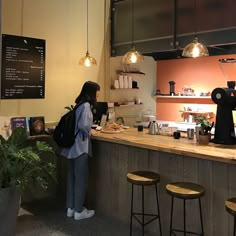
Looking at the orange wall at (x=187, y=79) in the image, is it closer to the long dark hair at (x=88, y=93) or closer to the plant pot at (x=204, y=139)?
the plant pot at (x=204, y=139)

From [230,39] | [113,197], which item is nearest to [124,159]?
[113,197]

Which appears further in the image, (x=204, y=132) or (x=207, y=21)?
(x=207, y=21)

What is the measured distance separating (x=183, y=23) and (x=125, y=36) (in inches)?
43.4

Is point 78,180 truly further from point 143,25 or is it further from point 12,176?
point 143,25

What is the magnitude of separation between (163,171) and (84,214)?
1.13 metres

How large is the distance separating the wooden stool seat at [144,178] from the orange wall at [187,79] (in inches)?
116

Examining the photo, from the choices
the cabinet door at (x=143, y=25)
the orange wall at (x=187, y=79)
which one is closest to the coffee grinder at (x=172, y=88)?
the orange wall at (x=187, y=79)

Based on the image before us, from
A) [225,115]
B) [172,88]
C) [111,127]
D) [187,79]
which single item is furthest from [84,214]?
[187,79]

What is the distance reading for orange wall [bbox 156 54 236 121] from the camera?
5609 millimetres

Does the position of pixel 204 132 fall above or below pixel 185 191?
above

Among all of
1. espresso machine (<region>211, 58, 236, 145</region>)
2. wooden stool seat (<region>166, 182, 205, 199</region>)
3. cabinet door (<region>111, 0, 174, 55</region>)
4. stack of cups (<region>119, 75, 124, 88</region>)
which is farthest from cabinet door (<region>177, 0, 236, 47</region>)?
wooden stool seat (<region>166, 182, 205, 199</region>)

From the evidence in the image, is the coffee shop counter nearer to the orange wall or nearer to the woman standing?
the woman standing

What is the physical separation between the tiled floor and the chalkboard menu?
1495 millimetres

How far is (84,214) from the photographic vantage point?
3.75m
